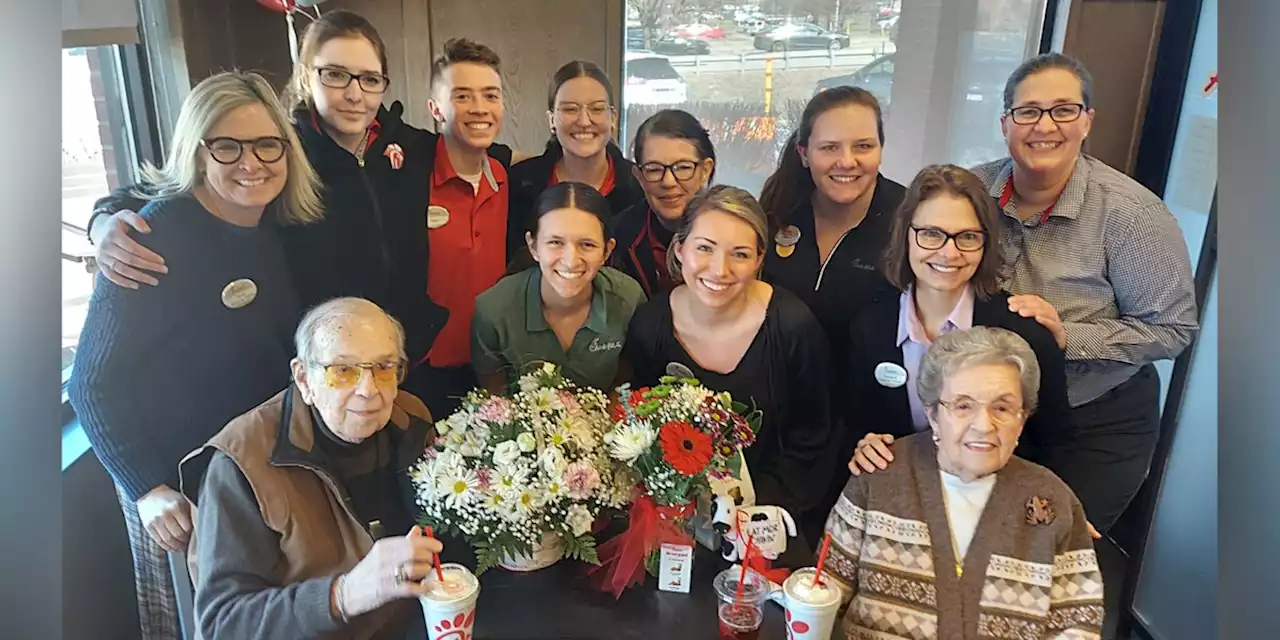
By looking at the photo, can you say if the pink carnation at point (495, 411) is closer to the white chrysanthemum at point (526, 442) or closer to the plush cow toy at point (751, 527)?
the white chrysanthemum at point (526, 442)

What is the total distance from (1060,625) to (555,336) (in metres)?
0.95

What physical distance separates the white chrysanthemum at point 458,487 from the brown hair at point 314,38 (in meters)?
0.68

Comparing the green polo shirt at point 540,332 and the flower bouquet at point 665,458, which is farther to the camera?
the green polo shirt at point 540,332

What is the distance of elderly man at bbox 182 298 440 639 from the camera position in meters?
1.20

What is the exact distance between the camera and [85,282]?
4.21 feet

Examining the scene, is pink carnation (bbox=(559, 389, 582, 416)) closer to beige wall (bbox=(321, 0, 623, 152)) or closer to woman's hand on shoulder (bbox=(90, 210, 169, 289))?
beige wall (bbox=(321, 0, 623, 152))

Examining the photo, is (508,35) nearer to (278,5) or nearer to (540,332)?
(278,5)

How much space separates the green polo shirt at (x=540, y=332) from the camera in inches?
62.4

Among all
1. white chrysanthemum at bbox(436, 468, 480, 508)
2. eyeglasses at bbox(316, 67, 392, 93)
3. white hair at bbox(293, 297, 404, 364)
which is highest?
eyeglasses at bbox(316, 67, 392, 93)

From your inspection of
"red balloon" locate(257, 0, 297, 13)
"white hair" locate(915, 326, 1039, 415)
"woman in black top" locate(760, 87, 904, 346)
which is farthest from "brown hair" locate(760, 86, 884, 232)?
"red balloon" locate(257, 0, 297, 13)

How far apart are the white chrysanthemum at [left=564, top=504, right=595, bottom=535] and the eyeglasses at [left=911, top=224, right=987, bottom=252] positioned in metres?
0.69

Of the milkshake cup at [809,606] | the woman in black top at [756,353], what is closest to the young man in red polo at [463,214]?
the woman in black top at [756,353]
